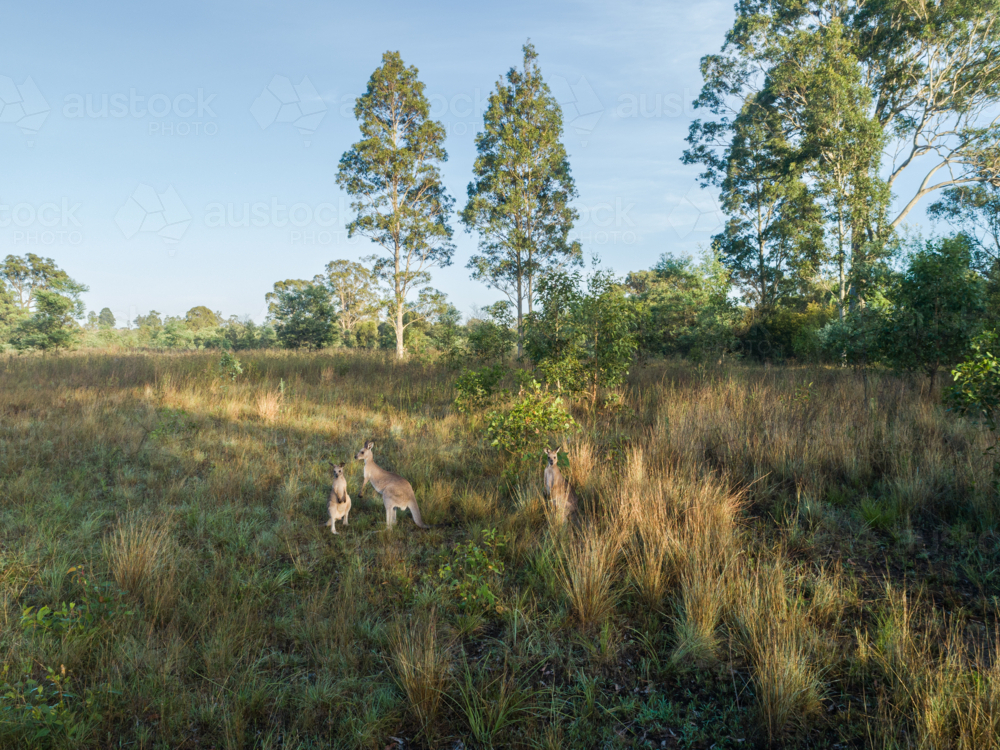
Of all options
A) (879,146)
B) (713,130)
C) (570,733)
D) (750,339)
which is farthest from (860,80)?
(570,733)

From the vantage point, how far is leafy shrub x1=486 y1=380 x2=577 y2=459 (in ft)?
19.6

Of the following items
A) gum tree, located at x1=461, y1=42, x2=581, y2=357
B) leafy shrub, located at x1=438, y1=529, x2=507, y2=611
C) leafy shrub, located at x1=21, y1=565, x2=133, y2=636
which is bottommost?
leafy shrub, located at x1=438, y1=529, x2=507, y2=611

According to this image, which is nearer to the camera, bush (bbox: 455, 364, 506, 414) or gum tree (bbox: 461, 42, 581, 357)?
bush (bbox: 455, 364, 506, 414)

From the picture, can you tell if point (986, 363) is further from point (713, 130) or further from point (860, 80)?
point (713, 130)

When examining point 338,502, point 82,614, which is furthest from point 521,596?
point 82,614

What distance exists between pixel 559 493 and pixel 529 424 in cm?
153

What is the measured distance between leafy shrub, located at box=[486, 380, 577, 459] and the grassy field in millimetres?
334

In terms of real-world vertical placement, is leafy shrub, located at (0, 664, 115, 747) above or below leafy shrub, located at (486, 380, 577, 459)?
below

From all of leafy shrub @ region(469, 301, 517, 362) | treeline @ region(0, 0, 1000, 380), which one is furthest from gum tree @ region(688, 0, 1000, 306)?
leafy shrub @ region(469, 301, 517, 362)

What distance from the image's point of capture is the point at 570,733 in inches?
94.0

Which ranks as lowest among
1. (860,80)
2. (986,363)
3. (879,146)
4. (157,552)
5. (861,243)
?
(157,552)

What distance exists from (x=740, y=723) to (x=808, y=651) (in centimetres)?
64

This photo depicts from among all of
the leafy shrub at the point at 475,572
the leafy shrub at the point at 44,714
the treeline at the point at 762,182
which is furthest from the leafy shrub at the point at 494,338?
the leafy shrub at the point at 44,714

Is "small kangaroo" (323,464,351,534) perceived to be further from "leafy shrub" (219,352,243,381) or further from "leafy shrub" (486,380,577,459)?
"leafy shrub" (219,352,243,381)
